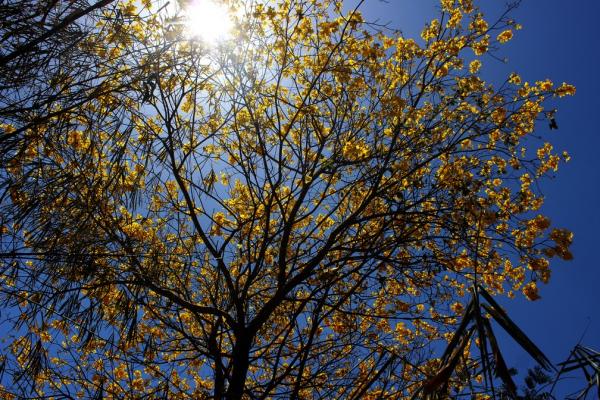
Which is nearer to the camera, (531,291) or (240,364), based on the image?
(240,364)

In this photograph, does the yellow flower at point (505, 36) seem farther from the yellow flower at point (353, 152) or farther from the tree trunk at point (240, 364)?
the tree trunk at point (240, 364)

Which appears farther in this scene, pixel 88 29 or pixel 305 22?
pixel 305 22

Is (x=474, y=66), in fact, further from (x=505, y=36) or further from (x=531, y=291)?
(x=531, y=291)

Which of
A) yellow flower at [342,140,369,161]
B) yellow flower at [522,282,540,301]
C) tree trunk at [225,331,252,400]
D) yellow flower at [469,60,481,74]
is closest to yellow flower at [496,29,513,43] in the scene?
yellow flower at [469,60,481,74]

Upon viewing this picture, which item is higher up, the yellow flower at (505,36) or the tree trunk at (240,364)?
the yellow flower at (505,36)

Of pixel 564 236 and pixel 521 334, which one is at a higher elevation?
pixel 564 236

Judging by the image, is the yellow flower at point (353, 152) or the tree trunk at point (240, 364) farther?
the yellow flower at point (353, 152)

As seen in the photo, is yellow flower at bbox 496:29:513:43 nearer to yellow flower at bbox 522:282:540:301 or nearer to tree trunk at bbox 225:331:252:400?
yellow flower at bbox 522:282:540:301

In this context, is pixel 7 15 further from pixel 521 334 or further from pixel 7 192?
pixel 521 334

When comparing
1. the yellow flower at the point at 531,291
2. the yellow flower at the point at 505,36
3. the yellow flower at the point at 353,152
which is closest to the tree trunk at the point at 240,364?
the yellow flower at the point at 353,152

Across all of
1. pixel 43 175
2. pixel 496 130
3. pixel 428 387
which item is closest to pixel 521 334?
pixel 428 387

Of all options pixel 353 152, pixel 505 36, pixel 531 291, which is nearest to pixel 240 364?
pixel 353 152

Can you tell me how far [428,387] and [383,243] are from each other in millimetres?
4812

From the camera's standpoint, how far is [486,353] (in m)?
1.23
